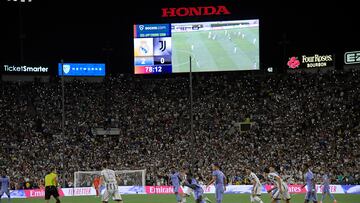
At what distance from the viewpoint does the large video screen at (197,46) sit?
6512 cm

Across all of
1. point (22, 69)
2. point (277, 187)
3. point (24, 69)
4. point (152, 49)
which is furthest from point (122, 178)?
point (277, 187)

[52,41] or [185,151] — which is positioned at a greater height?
[52,41]

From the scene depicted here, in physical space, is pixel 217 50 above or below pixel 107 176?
above

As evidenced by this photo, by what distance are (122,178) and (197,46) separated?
19149mm

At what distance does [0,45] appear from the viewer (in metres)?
76.0

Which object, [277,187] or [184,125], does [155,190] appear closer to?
[184,125]

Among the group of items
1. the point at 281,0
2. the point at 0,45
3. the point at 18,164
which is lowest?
the point at 18,164

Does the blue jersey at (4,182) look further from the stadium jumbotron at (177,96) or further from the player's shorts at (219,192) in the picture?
the player's shorts at (219,192)

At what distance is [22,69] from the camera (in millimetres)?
68562

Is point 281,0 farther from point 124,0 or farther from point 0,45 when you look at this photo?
point 0,45

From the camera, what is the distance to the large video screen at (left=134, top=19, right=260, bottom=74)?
65125 mm

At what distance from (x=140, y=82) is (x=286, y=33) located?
19.6 metres

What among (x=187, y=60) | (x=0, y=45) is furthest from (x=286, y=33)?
(x=0, y=45)

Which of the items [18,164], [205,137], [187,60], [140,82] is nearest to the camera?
[18,164]
